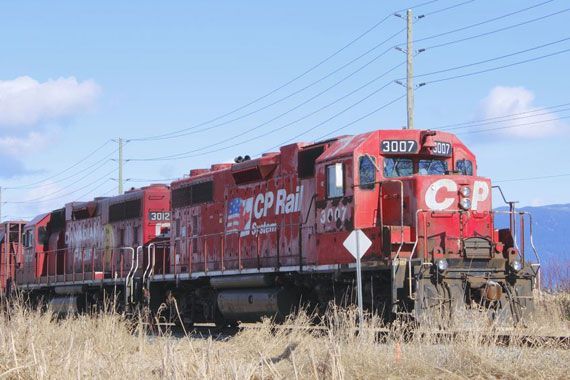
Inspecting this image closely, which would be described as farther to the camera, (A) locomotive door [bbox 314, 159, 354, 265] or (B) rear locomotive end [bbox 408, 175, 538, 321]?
(A) locomotive door [bbox 314, 159, 354, 265]

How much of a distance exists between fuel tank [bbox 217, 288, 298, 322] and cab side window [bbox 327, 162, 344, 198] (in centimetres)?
240

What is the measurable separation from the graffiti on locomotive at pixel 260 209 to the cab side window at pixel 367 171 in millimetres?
1999

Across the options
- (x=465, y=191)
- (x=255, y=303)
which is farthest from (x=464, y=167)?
(x=255, y=303)

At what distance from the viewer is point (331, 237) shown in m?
15.5

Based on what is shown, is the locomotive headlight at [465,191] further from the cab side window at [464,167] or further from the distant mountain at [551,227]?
the distant mountain at [551,227]

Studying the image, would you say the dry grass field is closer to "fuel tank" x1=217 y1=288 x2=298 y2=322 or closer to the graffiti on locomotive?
"fuel tank" x1=217 y1=288 x2=298 y2=322

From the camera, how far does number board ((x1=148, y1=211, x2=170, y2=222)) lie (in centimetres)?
2294

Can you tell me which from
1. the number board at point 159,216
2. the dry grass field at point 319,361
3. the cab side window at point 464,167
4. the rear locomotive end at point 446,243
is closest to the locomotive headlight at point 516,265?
the rear locomotive end at point 446,243

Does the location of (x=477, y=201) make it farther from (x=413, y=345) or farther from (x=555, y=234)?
(x=555, y=234)

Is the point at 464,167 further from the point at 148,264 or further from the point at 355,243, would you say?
the point at 148,264

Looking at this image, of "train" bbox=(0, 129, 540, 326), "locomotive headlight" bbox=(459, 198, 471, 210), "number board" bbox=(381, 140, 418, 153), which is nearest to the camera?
"train" bbox=(0, 129, 540, 326)

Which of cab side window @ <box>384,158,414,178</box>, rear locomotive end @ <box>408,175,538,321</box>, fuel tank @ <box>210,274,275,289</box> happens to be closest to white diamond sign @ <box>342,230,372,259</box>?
rear locomotive end @ <box>408,175,538,321</box>

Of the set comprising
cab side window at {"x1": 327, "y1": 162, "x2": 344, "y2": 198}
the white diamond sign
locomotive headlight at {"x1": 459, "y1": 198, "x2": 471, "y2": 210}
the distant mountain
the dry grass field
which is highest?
the distant mountain

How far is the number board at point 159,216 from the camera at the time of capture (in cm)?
2294
